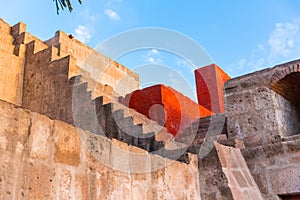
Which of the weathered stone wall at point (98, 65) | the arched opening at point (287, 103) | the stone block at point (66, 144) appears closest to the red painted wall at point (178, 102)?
the weathered stone wall at point (98, 65)

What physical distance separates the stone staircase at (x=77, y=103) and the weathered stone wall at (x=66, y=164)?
107 cm

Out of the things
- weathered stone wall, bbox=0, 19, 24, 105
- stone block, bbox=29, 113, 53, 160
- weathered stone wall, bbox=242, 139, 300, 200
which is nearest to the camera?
stone block, bbox=29, 113, 53, 160

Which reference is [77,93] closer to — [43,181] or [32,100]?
[32,100]

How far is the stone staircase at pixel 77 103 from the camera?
16.8 feet

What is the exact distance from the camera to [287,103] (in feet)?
15.0

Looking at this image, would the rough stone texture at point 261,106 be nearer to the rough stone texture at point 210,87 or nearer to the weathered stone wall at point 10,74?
the rough stone texture at point 210,87

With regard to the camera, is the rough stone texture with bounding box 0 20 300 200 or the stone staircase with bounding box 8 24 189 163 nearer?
the rough stone texture with bounding box 0 20 300 200

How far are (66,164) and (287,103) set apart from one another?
3404 mm

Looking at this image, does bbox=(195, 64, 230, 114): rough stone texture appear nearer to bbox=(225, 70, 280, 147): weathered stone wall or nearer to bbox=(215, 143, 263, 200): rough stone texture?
bbox=(225, 70, 280, 147): weathered stone wall

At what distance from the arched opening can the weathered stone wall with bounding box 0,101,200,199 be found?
204cm

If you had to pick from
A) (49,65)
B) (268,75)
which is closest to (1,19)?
(49,65)

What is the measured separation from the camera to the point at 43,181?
6.10ft

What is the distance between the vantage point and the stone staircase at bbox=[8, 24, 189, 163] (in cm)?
511

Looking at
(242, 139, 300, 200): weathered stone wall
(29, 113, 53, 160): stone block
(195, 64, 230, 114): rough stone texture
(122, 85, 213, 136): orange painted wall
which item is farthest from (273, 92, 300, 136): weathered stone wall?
(195, 64, 230, 114): rough stone texture
